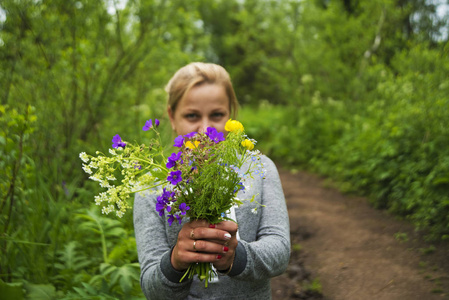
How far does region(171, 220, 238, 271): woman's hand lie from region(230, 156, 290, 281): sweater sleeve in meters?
0.21

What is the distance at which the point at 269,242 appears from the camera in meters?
1.46

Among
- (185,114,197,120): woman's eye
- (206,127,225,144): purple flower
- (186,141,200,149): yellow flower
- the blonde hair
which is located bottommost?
(186,141,200,149): yellow flower

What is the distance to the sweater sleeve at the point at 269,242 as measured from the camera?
1347mm

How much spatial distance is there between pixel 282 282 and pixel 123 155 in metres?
2.53

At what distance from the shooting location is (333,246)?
3.70m

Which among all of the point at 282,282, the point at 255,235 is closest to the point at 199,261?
the point at 255,235

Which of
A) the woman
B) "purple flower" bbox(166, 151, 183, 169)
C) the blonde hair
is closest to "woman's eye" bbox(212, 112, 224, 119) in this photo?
the woman

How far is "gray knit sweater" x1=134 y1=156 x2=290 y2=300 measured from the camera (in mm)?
1317

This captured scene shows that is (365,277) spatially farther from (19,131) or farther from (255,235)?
(19,131)

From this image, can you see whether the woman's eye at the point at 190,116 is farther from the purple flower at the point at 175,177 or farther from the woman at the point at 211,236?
the purple flower at the point at 175,177

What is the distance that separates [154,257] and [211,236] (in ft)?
1.51

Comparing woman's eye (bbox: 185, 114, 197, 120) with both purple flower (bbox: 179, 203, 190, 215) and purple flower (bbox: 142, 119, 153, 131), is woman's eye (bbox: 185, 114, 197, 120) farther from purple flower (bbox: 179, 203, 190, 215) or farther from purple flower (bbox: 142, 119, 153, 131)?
purple flower (bbox: 179, 203, 190, 215)

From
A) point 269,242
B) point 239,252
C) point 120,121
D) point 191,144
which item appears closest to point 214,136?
point 191,144

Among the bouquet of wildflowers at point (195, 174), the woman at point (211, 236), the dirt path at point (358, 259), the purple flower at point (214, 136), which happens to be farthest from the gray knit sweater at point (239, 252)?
the dirt path at point (358, 259)
